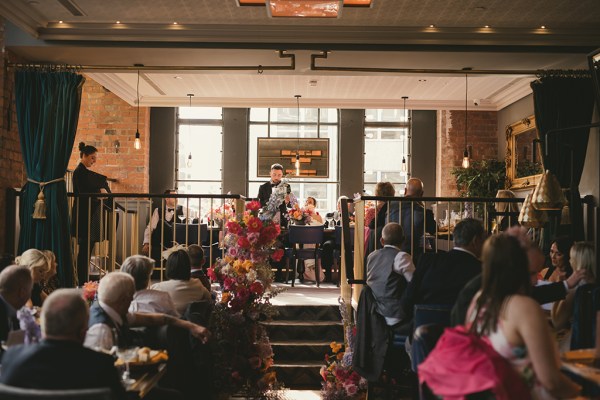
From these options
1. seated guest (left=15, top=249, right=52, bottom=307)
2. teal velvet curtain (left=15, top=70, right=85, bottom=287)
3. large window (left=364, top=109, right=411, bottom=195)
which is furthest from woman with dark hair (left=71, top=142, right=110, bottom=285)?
large window (left=364, top=109, right=411, bottom=195)

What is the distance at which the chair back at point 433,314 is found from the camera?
3969 mm

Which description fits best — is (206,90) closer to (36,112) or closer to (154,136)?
(154,136)

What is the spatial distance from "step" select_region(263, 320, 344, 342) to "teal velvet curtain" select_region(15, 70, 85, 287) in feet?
7.27

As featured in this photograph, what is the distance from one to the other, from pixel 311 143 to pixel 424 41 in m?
6.34

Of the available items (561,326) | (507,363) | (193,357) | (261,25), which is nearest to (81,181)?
(261,25)

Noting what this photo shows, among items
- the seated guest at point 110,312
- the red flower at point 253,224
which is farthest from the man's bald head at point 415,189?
the seated guest at point 110,312

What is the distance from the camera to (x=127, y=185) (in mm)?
12172

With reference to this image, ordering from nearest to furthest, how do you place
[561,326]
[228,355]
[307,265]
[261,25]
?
[561,326], [228,355], [261,25], [307,265]

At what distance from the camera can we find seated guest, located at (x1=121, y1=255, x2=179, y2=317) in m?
4.20

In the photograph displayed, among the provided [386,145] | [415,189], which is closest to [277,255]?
[415,189]

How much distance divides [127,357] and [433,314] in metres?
1.91

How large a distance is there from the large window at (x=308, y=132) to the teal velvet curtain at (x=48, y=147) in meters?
6.29

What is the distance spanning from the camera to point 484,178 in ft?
37.4

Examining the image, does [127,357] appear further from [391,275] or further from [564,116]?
[564,116]
